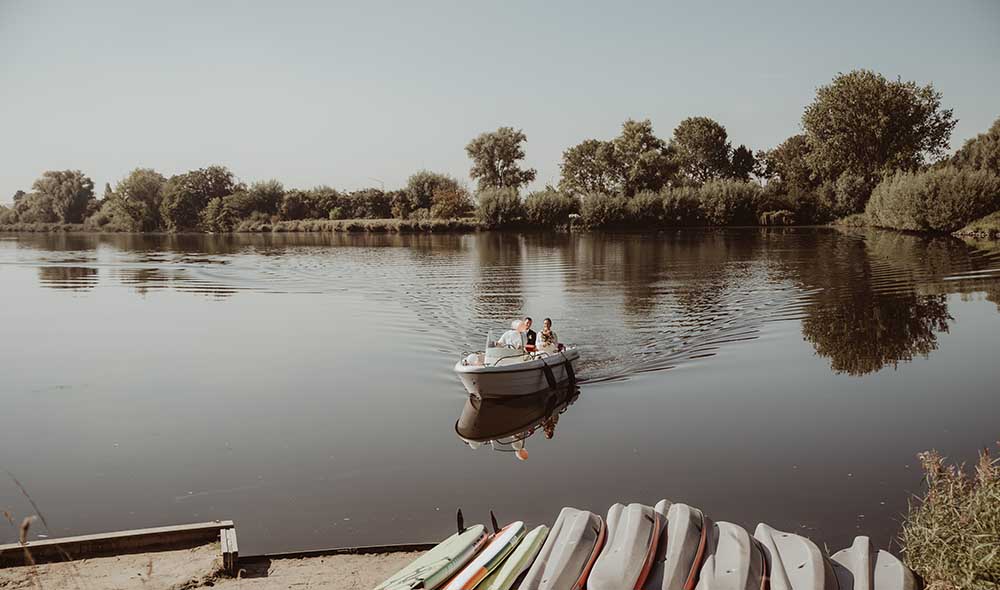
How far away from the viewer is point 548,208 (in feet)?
259

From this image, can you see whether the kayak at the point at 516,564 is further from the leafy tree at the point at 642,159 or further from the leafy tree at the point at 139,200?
the leafy tree at the point at 139,200

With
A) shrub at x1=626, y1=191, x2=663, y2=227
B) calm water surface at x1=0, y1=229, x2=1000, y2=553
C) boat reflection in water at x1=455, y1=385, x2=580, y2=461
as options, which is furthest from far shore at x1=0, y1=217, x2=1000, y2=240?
boat reflection in water at x1=455, y1=385, x2=580, y2=461

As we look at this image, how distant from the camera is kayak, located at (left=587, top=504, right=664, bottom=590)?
20.2 feet

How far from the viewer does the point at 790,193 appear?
81000 mm

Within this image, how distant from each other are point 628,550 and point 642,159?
81.6 m

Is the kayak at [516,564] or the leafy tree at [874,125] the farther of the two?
the leafy tree at [874,125]

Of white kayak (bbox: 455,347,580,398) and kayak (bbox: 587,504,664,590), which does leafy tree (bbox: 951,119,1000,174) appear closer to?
white kayak (bbox: 455,347,580,398)

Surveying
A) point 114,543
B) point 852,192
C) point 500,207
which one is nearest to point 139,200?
point 500,207

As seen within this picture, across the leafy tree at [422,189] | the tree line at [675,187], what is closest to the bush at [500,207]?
the tree line at [675,187]

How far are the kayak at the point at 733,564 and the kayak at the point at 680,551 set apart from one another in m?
0.08

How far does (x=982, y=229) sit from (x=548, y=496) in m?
51.3

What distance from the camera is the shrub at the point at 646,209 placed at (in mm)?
79188

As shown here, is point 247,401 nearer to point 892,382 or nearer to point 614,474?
point 614,474

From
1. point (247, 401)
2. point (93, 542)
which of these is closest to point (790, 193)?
point (247, 401)
